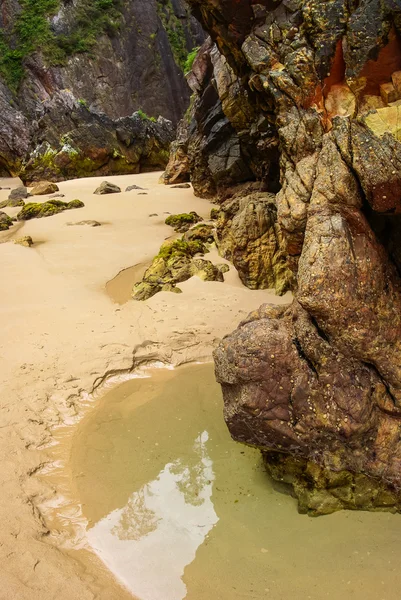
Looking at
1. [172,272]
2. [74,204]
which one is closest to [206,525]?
[172,272]

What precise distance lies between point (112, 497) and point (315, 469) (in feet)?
6.06

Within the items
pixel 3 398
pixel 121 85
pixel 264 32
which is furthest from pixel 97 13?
pixel 3 398

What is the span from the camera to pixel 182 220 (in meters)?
12.9

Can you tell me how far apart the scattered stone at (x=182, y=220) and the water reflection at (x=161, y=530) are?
8947 millimetres

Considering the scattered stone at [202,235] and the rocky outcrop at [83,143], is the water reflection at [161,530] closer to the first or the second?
the scattered stone at [202,235]

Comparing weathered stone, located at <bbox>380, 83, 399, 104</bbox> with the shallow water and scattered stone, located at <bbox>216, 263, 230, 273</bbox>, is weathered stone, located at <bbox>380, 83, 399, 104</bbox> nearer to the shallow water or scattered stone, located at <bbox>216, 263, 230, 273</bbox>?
the shallow water

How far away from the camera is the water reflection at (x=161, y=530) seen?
333 centimetres

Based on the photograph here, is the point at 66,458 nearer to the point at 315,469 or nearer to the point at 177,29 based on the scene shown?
the point at 315,469

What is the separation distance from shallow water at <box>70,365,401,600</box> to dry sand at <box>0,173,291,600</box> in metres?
0.34

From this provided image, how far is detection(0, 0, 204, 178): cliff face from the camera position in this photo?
107ft

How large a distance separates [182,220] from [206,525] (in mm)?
10033

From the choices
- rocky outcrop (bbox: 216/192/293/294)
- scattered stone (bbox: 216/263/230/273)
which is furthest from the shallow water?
scattered stone (bbox: 216/263/230/273)

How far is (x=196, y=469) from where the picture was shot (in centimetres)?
438

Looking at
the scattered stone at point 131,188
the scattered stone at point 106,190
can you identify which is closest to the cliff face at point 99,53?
the scattered stone at point 131,188
